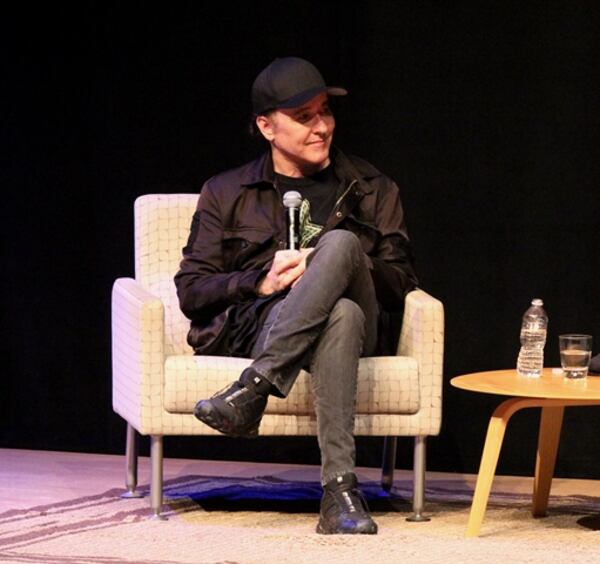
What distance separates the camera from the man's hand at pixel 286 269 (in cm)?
353

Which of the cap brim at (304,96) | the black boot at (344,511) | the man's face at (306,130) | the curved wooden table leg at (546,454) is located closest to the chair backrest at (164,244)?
the man's face at (306,130)

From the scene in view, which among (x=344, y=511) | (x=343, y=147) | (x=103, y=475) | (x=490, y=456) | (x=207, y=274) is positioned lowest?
(x=103, y=475)

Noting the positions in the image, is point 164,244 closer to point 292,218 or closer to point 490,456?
point 292,218

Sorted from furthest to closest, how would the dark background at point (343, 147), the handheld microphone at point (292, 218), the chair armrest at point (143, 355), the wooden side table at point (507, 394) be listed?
the dark background at point (343, 147)
the chair armrest at point (143, 355)
the handheld microphone at point (292, 218)
the wooden side table at point (507, 394)

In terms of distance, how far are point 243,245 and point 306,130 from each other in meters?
0.38

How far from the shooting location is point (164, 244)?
4156mm

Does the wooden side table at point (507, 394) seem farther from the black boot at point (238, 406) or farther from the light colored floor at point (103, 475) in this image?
the light colored floor at point (103, 475)

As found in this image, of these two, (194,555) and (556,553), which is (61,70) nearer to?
(194,555)

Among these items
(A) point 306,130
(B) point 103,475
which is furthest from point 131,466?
(A) point 306,130

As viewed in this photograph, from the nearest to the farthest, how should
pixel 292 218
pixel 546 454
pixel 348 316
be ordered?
pixel 348 316, pixel 292 218, pixel 546 454

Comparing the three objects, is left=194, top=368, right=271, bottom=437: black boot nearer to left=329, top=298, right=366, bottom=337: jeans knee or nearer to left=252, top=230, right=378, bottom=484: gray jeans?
left=252, top=230, right=378, bottom=484: gray jeans

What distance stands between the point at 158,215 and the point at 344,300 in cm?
97

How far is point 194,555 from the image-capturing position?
313cm

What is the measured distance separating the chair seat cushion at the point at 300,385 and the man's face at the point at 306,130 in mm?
661
